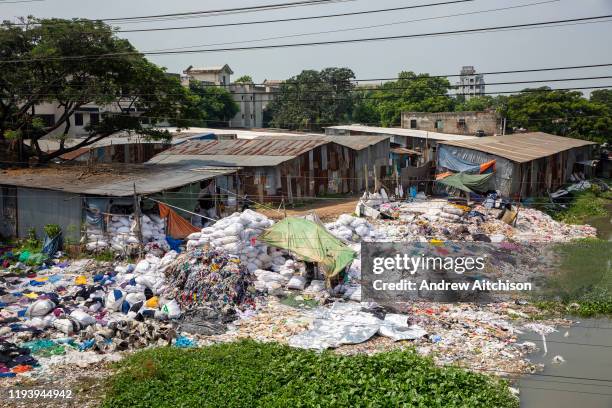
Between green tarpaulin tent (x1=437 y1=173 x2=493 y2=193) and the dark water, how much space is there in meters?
8.91

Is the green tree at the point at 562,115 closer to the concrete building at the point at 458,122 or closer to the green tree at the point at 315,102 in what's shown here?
the concrete building at the point at 458,122

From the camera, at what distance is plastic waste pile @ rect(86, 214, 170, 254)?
15.2 m

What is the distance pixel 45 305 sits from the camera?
11914mm

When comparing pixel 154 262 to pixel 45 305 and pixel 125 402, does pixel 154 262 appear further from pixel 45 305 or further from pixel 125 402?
pixel 125 402

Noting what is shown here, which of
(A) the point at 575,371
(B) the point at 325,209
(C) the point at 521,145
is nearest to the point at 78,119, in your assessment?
(B) the point at 325,209

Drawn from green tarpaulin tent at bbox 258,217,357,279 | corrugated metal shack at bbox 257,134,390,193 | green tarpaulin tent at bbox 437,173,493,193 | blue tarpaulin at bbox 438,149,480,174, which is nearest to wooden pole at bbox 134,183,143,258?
green tarpaulin tent at bbox 258,217,357,279

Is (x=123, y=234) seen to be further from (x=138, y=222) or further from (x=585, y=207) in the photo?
(x=585, y=207)

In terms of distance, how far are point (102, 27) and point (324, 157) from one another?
365 inches

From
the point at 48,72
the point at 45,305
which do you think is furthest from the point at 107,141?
the point at 45,305

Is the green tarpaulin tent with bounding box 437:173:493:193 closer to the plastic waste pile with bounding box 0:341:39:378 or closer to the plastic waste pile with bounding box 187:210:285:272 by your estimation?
the plastic waste pile with bounding box 187:210:285:272

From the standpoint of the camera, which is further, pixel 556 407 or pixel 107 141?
pixel 107 141

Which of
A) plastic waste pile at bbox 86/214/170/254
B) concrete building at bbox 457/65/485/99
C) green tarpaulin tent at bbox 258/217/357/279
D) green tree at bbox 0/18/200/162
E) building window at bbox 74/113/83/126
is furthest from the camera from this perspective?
building window at bbox 74/113/83/126

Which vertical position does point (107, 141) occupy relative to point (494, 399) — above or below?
above

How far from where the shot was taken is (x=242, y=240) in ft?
47.2
